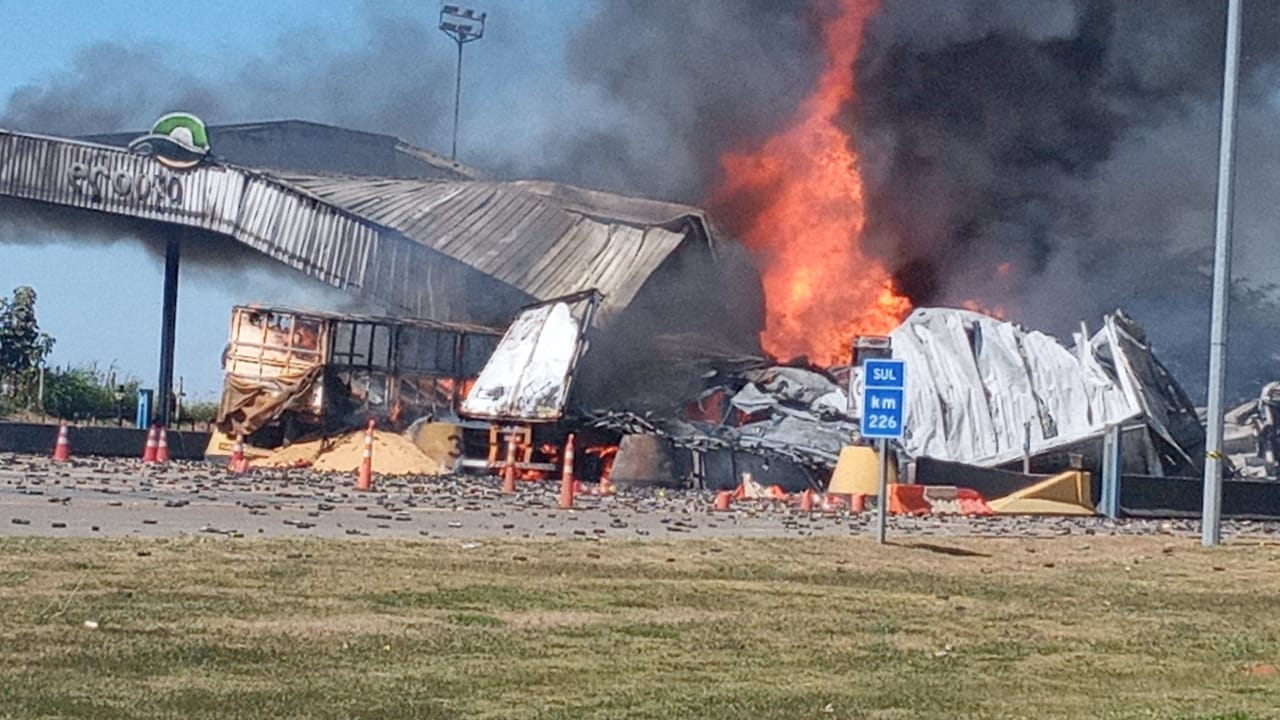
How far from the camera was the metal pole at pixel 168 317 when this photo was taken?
154 feet

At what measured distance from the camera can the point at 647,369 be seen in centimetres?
3978

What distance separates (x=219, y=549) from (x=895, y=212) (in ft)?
112

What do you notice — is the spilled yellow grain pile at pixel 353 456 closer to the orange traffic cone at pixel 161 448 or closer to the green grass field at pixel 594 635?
the orange traffic cone at pixel 161 448

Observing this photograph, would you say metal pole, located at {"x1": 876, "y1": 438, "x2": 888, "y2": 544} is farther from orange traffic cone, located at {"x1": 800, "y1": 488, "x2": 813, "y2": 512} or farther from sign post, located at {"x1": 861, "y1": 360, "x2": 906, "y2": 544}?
orange traffic cone, located at {"x1": 800, "y1": 488, "x2": 813, "y2": 512}

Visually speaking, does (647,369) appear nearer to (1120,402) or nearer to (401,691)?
(1120,402)

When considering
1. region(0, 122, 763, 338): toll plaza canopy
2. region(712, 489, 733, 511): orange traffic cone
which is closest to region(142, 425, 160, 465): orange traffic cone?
region(0, 122, 763, 338): toll plaza canopy

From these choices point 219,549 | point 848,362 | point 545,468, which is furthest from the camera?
point 848,362

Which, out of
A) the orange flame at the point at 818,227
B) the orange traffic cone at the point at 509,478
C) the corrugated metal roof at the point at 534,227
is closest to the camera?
the orange traffic cone at the point at 509,478

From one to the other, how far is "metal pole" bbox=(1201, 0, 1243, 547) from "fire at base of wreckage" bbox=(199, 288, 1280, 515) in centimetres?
949

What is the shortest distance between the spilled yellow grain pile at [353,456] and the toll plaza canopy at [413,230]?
259 inches

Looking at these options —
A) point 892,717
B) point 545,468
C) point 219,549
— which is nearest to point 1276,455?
point 545,468

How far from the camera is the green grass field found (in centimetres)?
872

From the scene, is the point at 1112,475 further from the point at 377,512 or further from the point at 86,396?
the point at 86,396

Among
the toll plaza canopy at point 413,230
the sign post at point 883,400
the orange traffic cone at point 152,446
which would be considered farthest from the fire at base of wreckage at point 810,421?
the sign post at point 883,400
